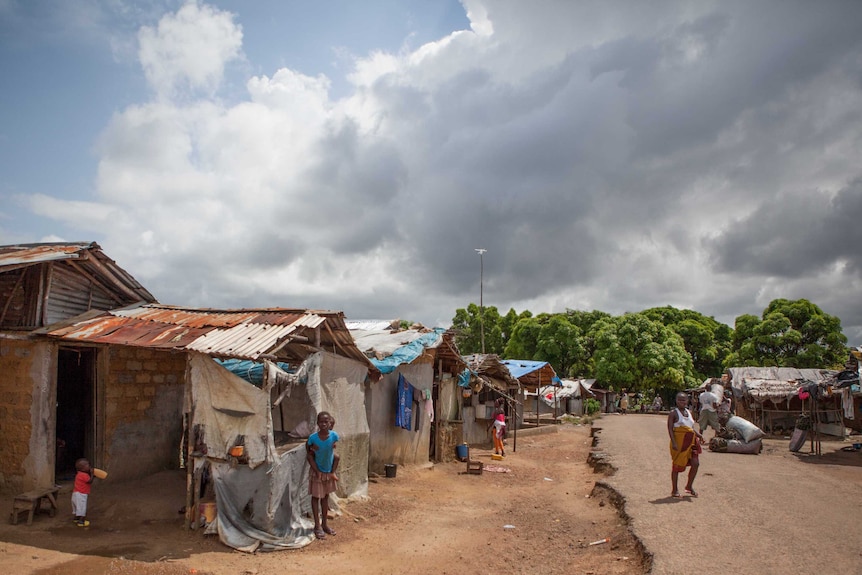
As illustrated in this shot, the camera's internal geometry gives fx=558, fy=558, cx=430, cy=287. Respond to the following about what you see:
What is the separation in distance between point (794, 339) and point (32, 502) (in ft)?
126

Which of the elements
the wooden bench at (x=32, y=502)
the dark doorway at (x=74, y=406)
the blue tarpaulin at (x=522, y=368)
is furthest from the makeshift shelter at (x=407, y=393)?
the blue tarpaulin at (x=522, y=368)

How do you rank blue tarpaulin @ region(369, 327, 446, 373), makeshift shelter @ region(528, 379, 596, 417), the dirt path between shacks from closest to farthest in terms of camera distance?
the dirt path between shacks, blue tarpaulin @ region(369, 327, 446, 373), makeshift shelter @ region(528, 379, 596, 417)

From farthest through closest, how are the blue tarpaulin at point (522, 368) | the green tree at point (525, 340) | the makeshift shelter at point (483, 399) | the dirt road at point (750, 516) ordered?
the green tree at point (525, 340) < the blue tarpaulin at point (522, 368) < the makeshift shelter at point (483, 399) < the dirt road at point (750, 516)

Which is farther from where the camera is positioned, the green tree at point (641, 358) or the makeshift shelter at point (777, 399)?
the green tree at point (641, 358)

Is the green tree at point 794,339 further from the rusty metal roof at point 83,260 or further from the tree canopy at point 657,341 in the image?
the rusty metal roof at point 83,260

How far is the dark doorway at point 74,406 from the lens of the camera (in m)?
10.5

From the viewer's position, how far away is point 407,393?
567 inches

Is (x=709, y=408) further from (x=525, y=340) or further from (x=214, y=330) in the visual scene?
(x=525, y=340)

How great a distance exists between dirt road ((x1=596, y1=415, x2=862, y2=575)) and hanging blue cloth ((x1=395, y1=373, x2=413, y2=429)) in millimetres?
5137

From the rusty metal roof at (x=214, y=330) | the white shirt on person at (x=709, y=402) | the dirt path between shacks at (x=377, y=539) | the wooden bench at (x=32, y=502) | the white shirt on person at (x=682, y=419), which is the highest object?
the rusty metal roof at (x=214, y=330)

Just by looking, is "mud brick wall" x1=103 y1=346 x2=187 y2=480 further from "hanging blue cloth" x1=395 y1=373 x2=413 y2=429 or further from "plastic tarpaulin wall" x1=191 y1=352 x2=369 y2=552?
"hanging blue cloth" x1=395 y1=373 x2=413 y2=429

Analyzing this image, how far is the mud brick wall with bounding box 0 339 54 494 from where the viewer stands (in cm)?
909

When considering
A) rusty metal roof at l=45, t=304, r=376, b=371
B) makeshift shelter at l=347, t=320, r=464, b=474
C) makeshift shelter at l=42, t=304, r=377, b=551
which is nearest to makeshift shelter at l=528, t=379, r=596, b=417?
makeshift shelter at l=347, t=320, r=464, b=474

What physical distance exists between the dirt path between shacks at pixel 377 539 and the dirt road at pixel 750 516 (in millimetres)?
539
